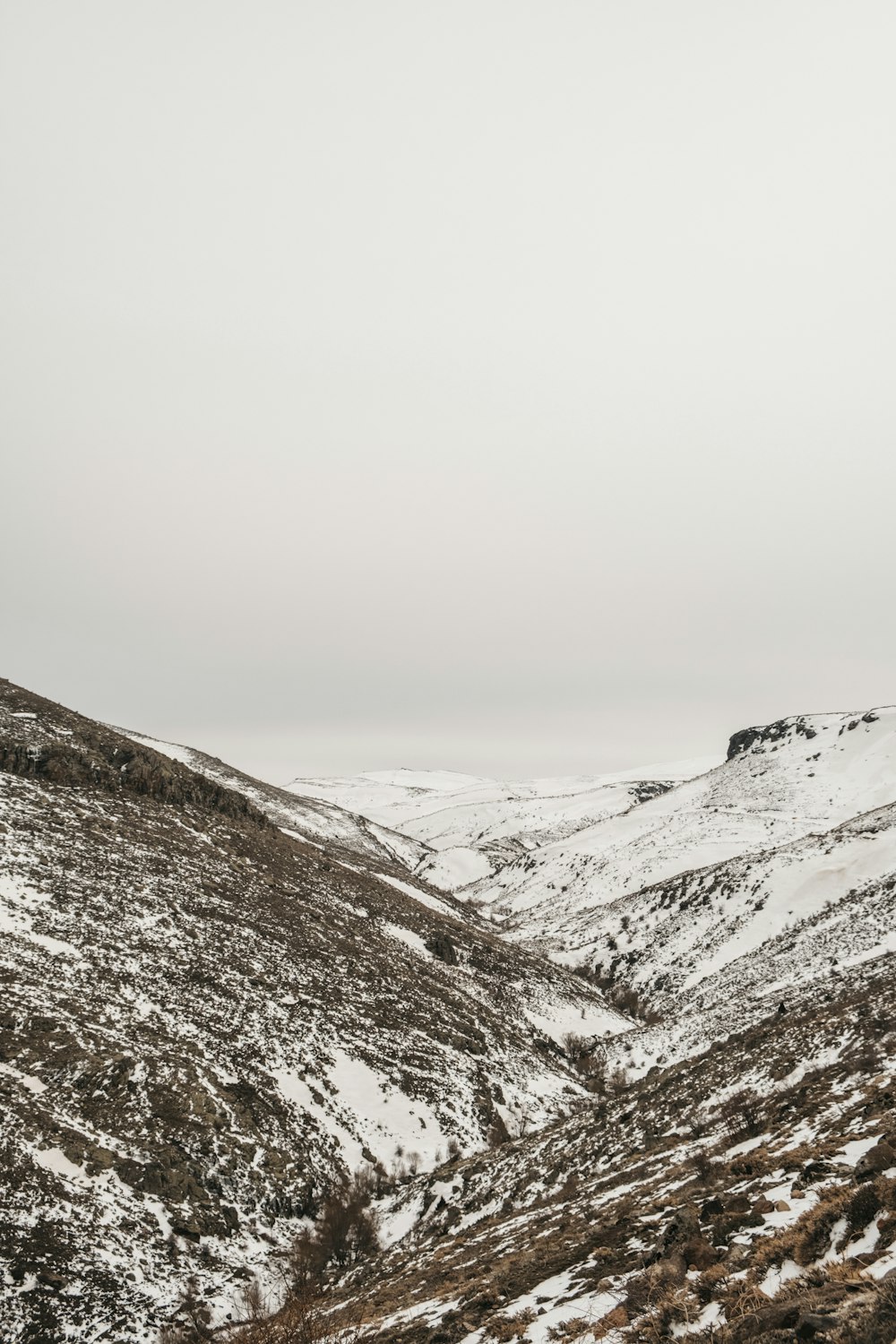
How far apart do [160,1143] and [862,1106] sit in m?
17.3

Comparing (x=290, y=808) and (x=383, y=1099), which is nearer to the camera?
(x=383, y=1099)

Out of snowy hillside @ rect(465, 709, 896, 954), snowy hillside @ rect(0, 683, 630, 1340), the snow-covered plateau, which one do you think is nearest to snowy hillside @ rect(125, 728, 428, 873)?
snowy hillside @ rect(465, 709, 896, 954)

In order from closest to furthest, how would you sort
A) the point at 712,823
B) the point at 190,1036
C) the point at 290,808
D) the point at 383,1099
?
1. the point at 190,1036
2. the point at 383,1099
3. the point at 712,823
4. the point at 290,808

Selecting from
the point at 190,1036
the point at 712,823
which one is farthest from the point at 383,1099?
the point at 712,823

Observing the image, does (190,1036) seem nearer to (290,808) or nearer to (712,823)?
(290,808)

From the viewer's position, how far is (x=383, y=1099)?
22.5m

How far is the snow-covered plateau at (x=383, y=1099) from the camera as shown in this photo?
9.55 meters

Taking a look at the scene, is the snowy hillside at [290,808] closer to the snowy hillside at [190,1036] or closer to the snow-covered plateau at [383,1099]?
the snow-covered plateau at [383,1099]

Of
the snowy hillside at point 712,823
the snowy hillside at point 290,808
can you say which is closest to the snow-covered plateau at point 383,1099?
the snowy hillside at point 712,823

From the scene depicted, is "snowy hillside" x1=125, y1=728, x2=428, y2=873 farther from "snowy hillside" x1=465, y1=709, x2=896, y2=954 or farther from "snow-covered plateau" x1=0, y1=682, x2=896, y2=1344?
"snow-covered plateau" x1=0, y1=682, x2=896, y2=1344

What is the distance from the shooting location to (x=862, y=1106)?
43.7ft

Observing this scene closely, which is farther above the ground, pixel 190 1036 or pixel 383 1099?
pixel 190 1036

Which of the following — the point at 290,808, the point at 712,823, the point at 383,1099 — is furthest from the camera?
the point at 290,808

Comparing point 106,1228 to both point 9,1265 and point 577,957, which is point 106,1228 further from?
point 577,957
